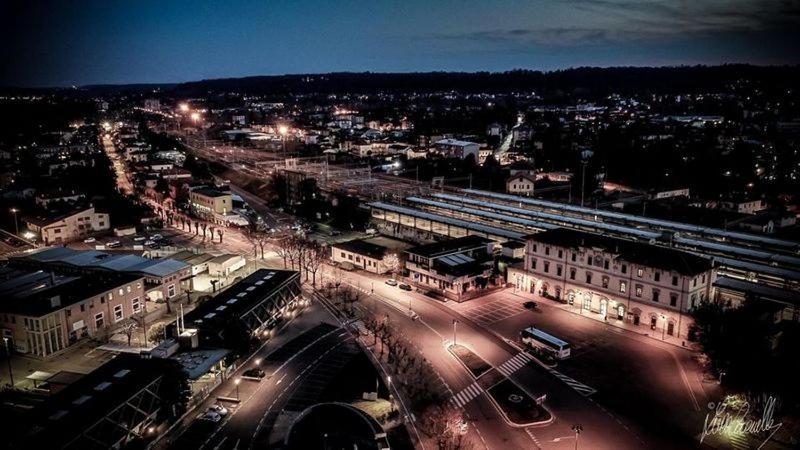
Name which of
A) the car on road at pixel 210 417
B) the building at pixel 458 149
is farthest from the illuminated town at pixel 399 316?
the building at pixel 458 149

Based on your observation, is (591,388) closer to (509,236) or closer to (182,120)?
(509,236)

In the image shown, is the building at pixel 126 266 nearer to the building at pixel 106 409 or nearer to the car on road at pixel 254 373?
the building at pixel 106 409

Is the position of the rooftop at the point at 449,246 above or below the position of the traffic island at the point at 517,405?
above

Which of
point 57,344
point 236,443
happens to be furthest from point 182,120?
point 236,443

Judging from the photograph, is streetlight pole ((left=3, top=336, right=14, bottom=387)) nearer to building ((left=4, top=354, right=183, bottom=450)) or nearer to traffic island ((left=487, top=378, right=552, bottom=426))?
building ((left=4, top=354, right=183, bottom=450))

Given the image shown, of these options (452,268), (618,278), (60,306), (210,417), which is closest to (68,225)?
(60,306)

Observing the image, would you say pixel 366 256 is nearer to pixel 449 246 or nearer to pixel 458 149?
pixel 449 246

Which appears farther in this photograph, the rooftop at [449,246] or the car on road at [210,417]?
the rooftop at [449,246]

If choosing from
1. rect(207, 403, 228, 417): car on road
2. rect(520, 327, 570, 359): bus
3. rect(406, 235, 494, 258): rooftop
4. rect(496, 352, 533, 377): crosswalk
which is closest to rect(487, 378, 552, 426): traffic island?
rect(496, 352, 533, 377): crosswalk
